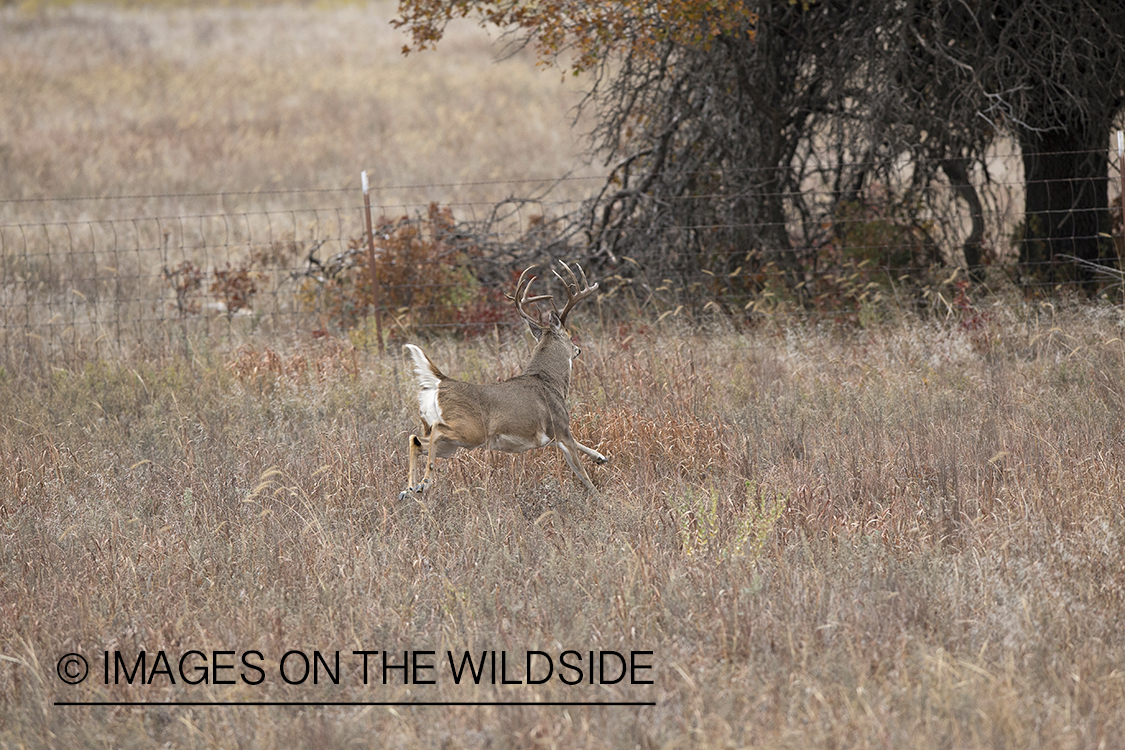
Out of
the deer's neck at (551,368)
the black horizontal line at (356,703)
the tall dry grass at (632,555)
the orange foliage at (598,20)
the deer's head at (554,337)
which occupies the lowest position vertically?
the black horizontal line at (356,703)

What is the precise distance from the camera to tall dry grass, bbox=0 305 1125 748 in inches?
135

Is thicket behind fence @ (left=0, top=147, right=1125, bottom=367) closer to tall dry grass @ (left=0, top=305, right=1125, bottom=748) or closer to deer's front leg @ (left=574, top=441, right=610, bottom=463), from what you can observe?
tall dry grass @ (left=0, top=305, right=1125, bottom=748)

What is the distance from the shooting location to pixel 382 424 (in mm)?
6820

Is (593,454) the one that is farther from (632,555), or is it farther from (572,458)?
(632,555)

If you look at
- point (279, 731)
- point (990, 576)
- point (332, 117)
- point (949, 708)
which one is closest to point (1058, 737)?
point (949, 708)

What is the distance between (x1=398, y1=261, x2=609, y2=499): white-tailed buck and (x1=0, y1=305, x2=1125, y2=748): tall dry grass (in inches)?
9.2

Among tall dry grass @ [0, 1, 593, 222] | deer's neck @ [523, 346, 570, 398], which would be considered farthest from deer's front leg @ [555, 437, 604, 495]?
tall dry grass @ [0, 1, 593, 222]

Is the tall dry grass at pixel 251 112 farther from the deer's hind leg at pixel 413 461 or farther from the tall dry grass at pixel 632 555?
the deer's hind leg at pixel 413 461

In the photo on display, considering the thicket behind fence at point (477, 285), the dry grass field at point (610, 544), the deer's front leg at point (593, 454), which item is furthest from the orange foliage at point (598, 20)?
the deer's front leg at point (593, 454)

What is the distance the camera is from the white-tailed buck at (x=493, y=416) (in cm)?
Result: 524

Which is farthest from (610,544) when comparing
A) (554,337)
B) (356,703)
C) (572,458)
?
(554,337)

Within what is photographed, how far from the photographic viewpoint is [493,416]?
539 cm

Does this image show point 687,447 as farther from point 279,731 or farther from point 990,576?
point 279,731

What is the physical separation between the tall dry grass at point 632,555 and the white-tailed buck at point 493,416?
23cm
